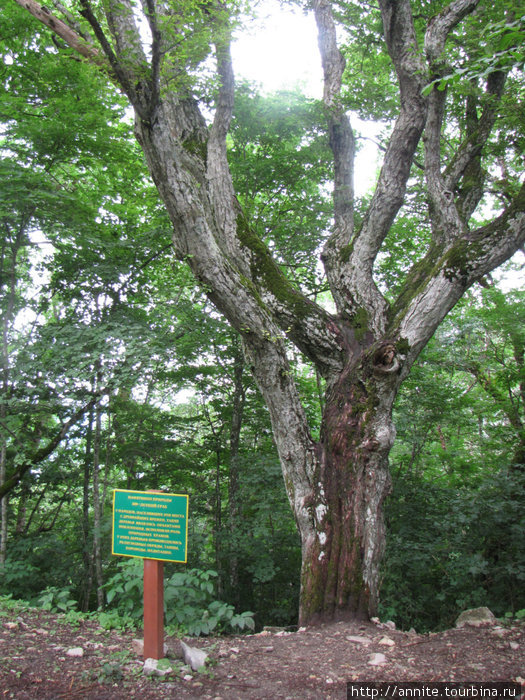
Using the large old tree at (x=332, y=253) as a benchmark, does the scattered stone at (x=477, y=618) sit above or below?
below

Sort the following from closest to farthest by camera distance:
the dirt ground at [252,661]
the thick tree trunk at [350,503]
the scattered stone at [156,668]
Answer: the dirt ground at [252,661]
the scattered stone at [156,668]
the thick tree trunk at [350,503]

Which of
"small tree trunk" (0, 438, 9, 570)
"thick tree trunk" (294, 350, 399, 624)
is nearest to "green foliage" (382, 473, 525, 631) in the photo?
"thick tree trunk" (294, 350, 399, 624)

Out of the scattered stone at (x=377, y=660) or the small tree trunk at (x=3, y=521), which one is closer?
the scattered stone at (x=377, y=660)

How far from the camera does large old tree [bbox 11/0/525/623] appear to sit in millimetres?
3730

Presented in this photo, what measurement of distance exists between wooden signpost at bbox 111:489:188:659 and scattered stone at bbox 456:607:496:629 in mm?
2601

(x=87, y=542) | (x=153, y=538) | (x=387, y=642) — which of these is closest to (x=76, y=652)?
(x=153, y=538)

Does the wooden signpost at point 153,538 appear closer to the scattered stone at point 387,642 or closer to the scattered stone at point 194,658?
the scattered stone at point 194,658

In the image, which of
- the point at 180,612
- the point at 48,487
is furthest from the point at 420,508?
the point at 48,487

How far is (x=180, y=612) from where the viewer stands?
3672 mm

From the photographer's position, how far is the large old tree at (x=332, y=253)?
3730 millimetres

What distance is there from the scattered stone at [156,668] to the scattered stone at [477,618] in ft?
8.34

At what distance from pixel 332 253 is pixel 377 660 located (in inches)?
154

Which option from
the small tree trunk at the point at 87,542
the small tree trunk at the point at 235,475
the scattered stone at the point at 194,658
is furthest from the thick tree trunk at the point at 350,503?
the small tree trunk at the point at 87,542

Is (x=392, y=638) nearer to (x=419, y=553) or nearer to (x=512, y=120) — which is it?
(x=419, y=553)
